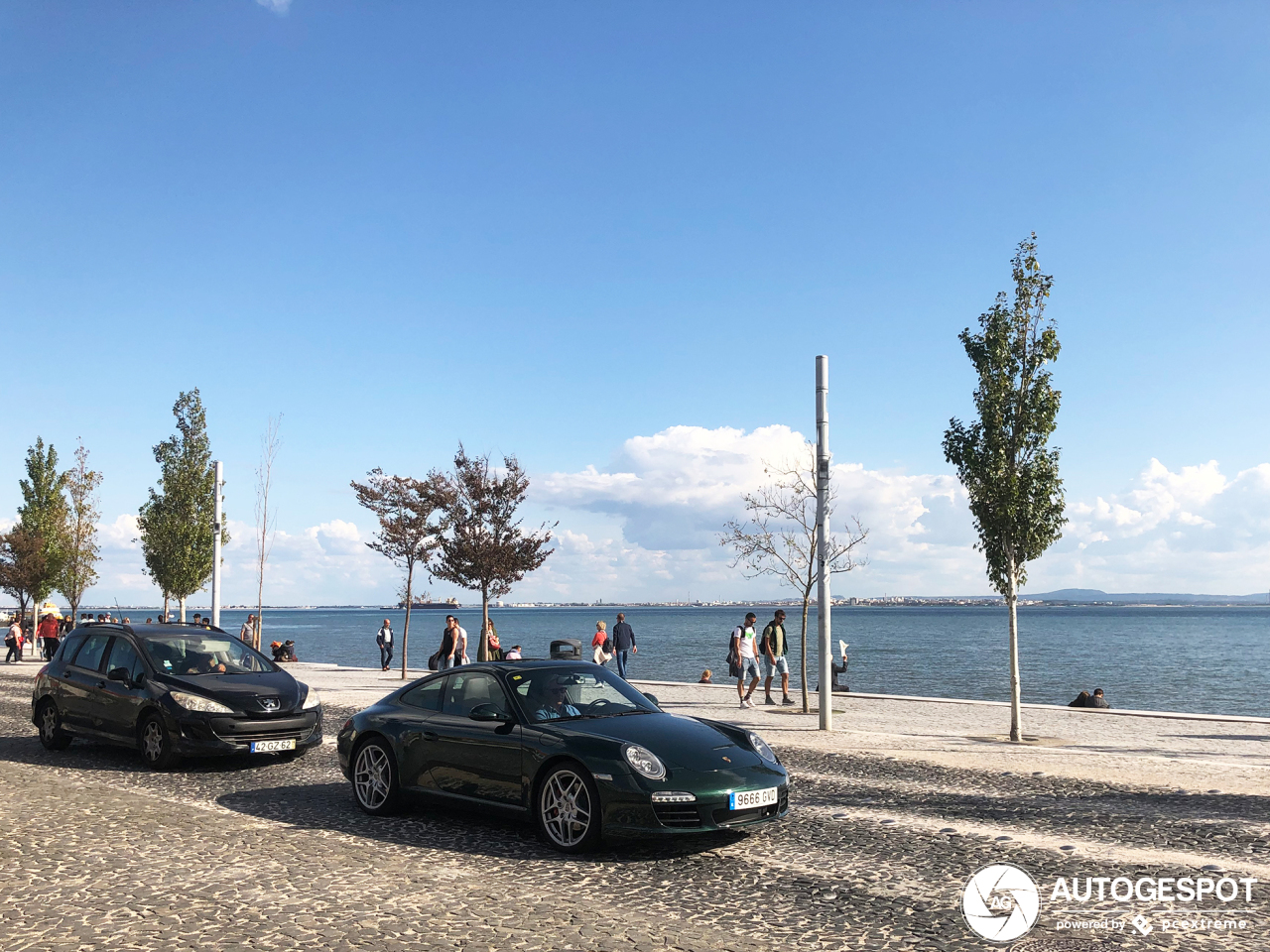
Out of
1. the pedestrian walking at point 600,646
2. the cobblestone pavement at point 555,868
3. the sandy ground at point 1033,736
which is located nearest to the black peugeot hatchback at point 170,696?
the cobblestone pavement at point 555,868

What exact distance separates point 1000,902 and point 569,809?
3.02 metres

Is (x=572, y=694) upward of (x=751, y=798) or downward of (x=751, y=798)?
upward

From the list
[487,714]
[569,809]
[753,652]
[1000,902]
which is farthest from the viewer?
[753,652]

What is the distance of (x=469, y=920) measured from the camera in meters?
5.65

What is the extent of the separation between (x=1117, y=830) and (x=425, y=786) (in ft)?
18.7

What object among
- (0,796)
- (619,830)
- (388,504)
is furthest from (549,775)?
(388,504)

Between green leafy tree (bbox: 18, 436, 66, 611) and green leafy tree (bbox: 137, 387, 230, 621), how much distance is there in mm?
10624

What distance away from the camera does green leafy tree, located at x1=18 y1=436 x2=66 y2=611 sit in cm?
4206

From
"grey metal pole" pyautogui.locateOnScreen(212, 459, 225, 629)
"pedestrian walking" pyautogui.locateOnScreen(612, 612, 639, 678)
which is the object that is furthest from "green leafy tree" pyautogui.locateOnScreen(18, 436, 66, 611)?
"pedestrian walking" pyautogui.locateOnScreen(612, 612, 639, 678)

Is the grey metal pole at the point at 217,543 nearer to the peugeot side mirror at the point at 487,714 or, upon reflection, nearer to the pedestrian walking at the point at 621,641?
the pedestrian walking at the point at 621,641

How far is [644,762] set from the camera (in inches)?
284

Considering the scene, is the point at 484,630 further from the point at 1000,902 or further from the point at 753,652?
the point at 1000,902

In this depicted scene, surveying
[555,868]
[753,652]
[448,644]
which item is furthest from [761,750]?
[448,644]

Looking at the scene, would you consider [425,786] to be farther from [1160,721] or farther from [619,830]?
[1160,721]
